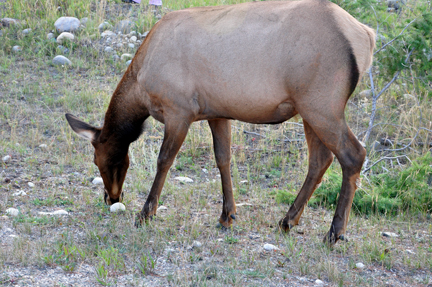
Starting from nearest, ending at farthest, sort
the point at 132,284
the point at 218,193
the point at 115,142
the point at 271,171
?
the point at 132,284 → the point at 115,142 → the point at 218,193 → the point at 271,171

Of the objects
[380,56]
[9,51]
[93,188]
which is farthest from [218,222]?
[9,51]

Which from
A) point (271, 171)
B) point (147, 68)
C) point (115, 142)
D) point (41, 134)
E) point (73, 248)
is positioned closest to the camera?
point (73, 248)

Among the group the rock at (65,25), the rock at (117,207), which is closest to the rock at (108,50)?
the rock at (65,25)

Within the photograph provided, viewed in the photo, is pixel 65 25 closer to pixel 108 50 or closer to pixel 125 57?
pixel 108 50

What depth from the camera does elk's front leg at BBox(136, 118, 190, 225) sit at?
16.2ft

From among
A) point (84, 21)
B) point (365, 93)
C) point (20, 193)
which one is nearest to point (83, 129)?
point (20, 193)

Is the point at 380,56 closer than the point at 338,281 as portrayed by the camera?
No

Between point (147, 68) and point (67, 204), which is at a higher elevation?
point (147, 68)

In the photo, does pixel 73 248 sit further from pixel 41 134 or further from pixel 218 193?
pixel 41 134

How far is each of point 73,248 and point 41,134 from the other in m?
4.15

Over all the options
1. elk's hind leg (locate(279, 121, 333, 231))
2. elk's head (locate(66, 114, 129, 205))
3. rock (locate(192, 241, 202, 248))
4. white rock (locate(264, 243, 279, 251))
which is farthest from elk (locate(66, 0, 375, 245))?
rock (locate(192, 241, 202, 248))

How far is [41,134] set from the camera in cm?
793

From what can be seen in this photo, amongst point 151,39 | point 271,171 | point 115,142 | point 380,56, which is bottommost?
point 271,171

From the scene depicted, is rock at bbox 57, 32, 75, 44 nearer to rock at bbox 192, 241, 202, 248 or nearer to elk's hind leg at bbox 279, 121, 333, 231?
elk's hind leg at bbox 279, 121, 333, 231
